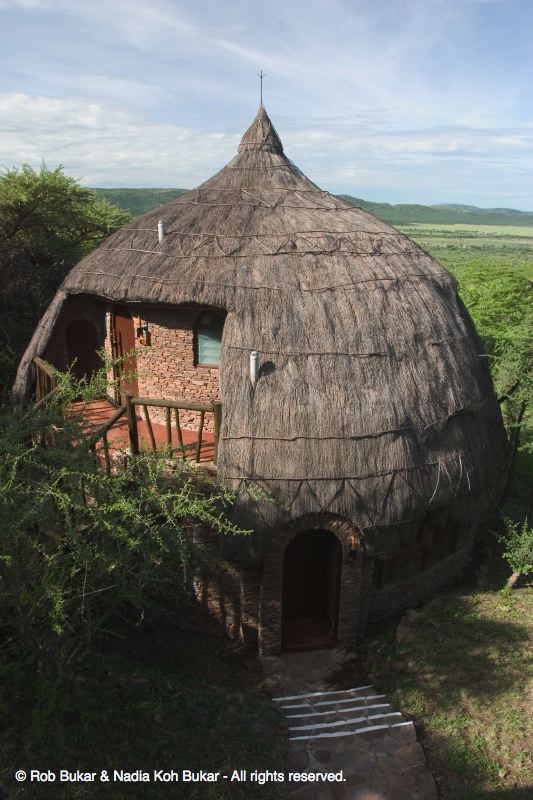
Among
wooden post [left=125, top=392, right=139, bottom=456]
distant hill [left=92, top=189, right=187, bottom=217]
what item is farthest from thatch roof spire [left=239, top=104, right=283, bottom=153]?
distant hill [left=92, top=189, right=187, bottom=217]

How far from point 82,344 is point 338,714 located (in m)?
10.6

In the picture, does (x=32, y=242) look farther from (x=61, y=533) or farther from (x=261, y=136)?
(x=61, y=533)

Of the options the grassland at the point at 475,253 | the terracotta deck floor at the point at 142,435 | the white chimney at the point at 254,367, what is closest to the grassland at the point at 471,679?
the terracotta deck floor at the point at 142,435

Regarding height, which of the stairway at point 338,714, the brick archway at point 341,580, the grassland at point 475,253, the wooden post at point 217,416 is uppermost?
the grassland at point 475,253

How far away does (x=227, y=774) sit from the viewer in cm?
743

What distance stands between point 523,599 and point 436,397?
480cm

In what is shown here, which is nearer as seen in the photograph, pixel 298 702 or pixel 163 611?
pixel 298 702

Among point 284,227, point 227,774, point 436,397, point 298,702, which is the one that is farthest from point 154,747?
point 284,227

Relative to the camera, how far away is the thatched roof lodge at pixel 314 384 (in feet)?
31.7

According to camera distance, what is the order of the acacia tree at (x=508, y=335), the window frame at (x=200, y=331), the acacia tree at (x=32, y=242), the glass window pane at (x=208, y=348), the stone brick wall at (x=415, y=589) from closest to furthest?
the stone brick wall at (x=415, y=589) < the window frame at (x=200, y=331) < the glass window pane at (x=208, y=348) < the acacia tree at (x=508, y=335) < the acacia tree at (x=32, y=242)

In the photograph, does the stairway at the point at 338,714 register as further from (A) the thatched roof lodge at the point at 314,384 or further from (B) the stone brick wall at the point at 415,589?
(B) the stone brick wall at the point at 415,589

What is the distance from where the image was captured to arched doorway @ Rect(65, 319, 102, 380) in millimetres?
14391

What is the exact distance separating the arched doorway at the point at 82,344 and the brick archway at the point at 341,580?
24.2 ft

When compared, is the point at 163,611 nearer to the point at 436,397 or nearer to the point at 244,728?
the point at 244,728
